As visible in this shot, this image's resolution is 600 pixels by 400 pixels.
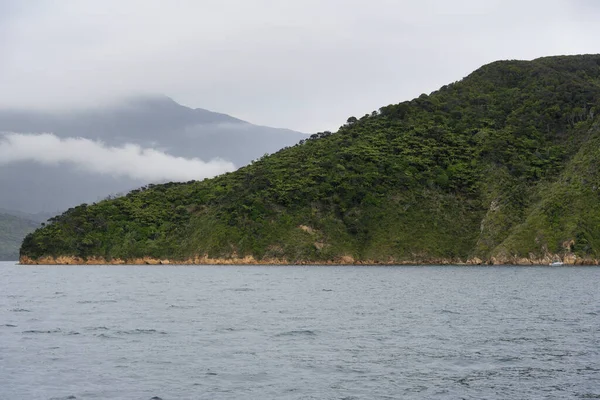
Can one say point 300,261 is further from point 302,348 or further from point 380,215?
point 302,348

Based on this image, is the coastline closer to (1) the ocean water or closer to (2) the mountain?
(2) the mountain

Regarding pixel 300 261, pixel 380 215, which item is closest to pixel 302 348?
pixel 300 261

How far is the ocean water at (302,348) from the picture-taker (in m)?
28.2

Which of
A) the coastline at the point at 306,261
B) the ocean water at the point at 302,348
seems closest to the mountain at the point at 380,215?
the coastline at the point at 306,261

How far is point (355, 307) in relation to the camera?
6119 cm

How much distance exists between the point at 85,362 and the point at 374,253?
13998 cm

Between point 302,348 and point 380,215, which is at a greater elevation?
point 380,215

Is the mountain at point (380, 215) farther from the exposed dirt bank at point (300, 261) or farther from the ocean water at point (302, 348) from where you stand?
the ocean water at point (302, 348)

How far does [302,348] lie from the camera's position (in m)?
37.9

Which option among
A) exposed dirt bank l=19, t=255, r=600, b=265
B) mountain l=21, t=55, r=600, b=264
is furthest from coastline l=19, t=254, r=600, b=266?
mountain l=21, t=55, r=600, b=264

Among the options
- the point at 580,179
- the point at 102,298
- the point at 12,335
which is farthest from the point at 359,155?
the point at 12,335

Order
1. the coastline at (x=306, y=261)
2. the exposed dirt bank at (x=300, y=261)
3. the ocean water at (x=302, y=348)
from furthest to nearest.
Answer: the exposed dirt bank at (x=300, y=261), the coastline at (x=306, y=261), the ocean water at (x=302, y=348)

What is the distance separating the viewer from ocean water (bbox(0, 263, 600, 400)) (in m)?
28.2

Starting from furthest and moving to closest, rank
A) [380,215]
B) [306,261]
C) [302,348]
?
[380,215] → [306,261] → [302,348]
